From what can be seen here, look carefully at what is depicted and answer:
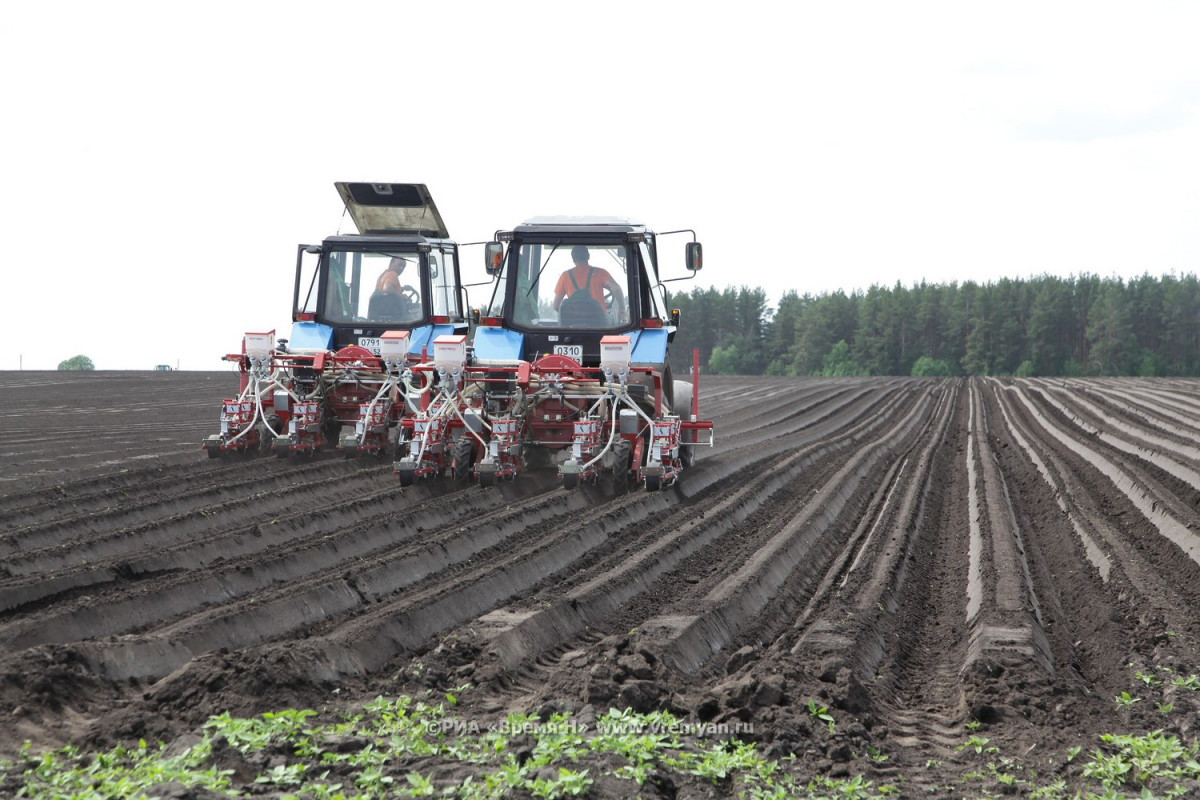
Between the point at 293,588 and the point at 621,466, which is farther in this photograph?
the point at 621,466

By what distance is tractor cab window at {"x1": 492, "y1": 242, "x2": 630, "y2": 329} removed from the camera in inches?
448

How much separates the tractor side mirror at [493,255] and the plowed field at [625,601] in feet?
7.89

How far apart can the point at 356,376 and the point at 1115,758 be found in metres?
9.29

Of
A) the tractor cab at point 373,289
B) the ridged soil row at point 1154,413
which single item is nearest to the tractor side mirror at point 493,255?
the tractor cab at point 373,289

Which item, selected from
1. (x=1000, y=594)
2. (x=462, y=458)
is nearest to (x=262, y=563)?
(x=462, y=458)

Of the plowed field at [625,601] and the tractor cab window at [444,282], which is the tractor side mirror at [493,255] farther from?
the plowed field at [625,601]

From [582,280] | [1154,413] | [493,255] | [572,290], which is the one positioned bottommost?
[1154,413]

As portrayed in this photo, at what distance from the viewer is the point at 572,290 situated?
37.7 ft

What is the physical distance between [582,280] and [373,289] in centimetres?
312

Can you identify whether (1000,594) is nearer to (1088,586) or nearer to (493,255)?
(1088,586)

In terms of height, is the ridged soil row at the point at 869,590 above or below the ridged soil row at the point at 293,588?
below

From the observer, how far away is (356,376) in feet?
39.3

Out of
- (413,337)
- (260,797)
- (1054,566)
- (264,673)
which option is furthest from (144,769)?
(413,337)

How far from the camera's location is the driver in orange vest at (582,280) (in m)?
11.4
